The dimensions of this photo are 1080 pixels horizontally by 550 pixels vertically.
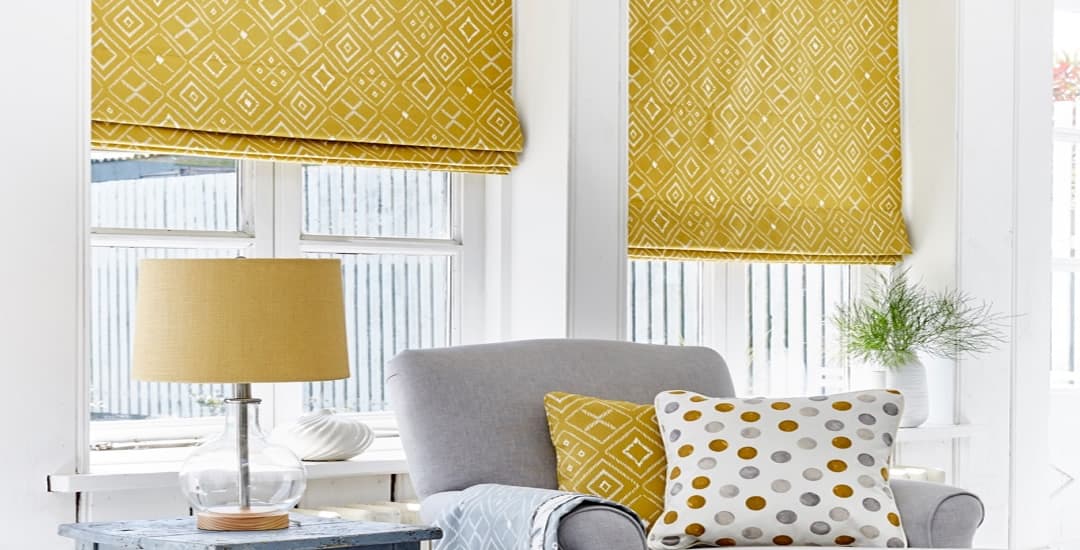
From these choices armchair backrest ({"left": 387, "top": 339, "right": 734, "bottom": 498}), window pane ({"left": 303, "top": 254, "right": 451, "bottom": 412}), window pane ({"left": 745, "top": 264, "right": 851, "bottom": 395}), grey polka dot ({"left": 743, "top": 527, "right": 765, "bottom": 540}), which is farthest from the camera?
window pane ({"left": 745, "top": 264, "right": 851, "bottom": 395})

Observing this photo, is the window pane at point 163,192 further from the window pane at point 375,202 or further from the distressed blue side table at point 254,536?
the distressed blue side table at point 254,536

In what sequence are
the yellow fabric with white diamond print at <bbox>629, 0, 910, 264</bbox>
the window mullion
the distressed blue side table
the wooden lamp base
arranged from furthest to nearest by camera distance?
the yellow fabric with white diamond print at <bbox>629, 0, 910, 264</bbox> → the window mullion → the wooden lamp base → the distressed blue side table

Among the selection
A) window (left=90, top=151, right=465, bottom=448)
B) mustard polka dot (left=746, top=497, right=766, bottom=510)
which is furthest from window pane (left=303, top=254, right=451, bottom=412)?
mustard polka dot (left=746, top=497, right=766, bottom=510)

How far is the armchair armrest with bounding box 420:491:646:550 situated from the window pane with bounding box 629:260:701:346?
1.69 meters

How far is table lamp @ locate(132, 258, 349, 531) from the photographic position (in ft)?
7.54

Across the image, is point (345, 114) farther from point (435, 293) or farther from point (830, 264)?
point (830, 264)

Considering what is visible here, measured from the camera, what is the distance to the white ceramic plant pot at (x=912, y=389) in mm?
4195

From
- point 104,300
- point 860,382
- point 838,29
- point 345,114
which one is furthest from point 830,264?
point 104,300

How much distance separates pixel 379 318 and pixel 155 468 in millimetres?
784

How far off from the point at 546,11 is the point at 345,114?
0.65 metres

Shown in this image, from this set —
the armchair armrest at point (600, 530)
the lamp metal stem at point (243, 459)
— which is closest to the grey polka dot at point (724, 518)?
the armchair armrest at point (600, 530)

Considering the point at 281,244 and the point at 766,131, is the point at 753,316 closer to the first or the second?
the point at 766,131

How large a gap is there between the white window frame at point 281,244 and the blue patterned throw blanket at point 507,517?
2.99ft

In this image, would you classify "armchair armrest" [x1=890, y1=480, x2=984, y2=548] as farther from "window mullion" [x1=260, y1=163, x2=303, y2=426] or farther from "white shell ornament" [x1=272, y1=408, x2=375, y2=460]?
"window mullion" [x1=260, y1=163, x2=303, y2=426]
